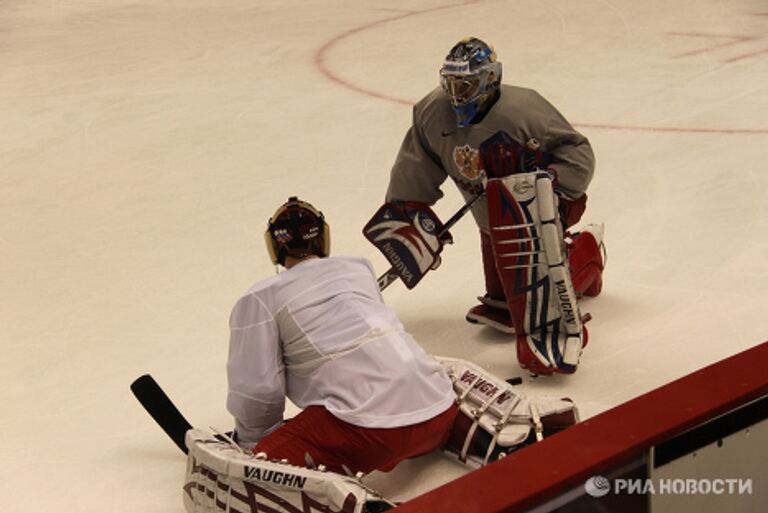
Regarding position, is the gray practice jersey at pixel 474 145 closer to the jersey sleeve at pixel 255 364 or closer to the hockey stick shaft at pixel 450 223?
the hockey stick shaft at pixel 450 223

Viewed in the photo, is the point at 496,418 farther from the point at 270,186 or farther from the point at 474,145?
the point at 270,186

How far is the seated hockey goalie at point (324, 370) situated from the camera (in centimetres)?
231

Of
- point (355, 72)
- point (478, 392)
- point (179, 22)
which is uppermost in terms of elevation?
point (179, 22)

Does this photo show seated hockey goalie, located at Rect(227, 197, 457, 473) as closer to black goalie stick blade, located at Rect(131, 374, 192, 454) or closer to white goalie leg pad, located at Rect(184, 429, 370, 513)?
white goalie leg pad, located at Rect(184, 429, 370, 513)

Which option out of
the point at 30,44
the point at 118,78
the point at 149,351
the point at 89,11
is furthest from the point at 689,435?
the point at 89,11

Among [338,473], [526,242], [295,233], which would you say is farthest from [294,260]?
[526,242]

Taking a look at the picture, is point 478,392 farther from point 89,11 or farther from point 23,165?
point 89,11

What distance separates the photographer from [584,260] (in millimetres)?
3232

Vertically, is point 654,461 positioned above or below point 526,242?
below

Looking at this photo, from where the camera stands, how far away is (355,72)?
5926 mm

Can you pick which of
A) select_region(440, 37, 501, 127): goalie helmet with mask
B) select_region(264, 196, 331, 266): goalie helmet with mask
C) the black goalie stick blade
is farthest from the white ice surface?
select_region(440, 37, 501, 127): goalie helmet with mask

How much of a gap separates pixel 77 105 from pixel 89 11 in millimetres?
2357

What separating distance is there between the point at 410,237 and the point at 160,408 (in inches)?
30.4

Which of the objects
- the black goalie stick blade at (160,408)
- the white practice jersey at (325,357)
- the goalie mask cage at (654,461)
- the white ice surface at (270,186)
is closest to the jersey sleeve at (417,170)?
the white ice surface at (270,186)
